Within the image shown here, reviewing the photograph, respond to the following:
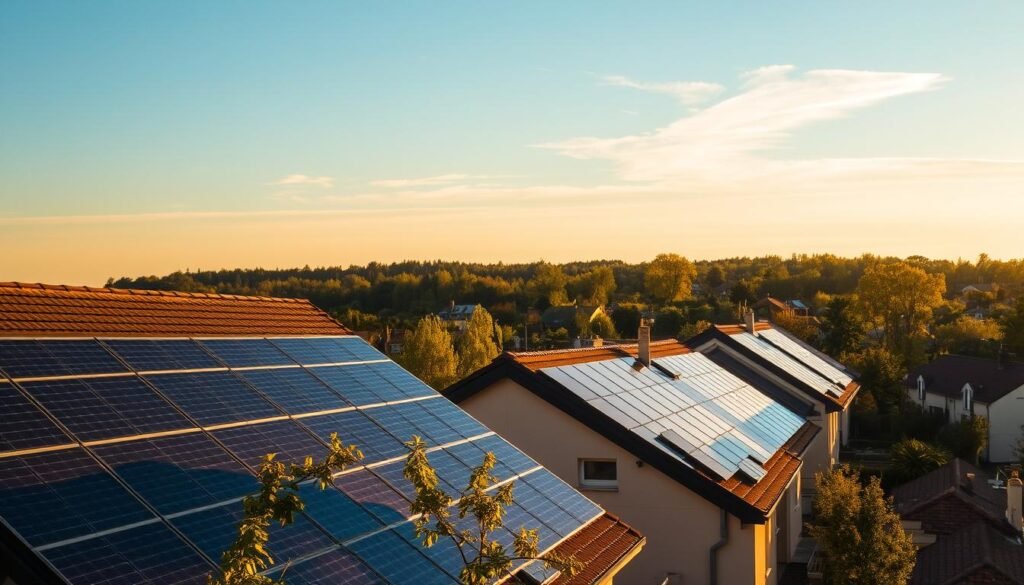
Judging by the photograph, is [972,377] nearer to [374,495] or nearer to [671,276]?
[374,495]

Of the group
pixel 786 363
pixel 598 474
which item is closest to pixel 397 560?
pixel 598 474

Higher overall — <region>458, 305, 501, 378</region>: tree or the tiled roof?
the tiled roof

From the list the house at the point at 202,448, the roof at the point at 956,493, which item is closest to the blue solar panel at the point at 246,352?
the house at the point at 202,448

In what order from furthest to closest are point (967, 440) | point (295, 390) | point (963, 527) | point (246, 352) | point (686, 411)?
point (967, 440) < point (963, 527) < point (686, 411) < point (246, 352) < point (295, 390)

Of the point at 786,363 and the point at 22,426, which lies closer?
the point at 22,426

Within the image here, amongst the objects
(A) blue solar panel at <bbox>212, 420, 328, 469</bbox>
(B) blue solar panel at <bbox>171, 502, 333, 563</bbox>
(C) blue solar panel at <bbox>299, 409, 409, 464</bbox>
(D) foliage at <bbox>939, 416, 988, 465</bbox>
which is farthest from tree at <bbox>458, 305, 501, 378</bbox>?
(B) blue solar panel at <bbox>171, 502, 333, 563</bbox>

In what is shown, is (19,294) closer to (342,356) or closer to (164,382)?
(164,382)

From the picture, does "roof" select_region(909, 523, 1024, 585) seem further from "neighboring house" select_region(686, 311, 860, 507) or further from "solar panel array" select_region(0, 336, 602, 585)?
"solar panel array" select_region(0, 336, 602, 585)
